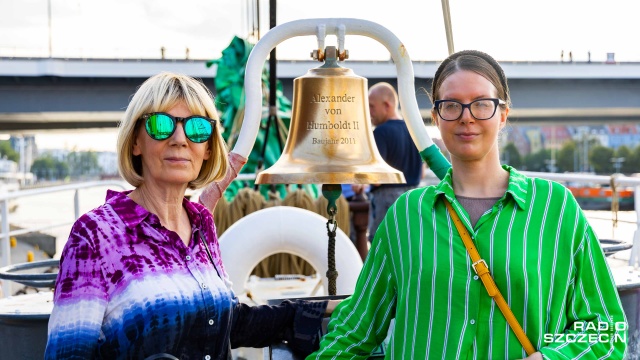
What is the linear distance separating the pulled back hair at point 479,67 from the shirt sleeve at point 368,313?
0.46 m

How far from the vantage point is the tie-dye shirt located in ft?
6.93

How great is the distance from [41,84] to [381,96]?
94.1 feet

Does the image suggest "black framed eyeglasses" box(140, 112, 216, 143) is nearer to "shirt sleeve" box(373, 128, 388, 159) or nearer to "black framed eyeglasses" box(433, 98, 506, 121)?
"black framed eyeglasses" box(433, 98, 506, 121)

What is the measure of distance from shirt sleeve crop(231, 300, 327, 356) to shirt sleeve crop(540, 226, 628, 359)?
2.80 feet

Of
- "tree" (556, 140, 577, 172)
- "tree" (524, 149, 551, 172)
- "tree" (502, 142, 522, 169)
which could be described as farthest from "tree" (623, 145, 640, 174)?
"tree" (502, 142, 522, 169)

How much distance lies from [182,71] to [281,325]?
1194 inches

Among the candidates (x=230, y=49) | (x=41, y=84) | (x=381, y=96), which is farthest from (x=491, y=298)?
(x=41, y=84)

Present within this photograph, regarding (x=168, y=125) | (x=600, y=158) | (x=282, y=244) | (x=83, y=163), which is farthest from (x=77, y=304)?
(x=83, y=163)

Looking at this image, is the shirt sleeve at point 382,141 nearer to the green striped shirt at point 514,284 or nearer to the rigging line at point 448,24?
the rigging line at point 448,24

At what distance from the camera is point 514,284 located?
201cm

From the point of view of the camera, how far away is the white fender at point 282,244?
4645 mm

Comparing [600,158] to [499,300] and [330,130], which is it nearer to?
[330,130]

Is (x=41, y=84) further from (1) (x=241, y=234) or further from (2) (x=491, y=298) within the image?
(2) (x=491, y=298)

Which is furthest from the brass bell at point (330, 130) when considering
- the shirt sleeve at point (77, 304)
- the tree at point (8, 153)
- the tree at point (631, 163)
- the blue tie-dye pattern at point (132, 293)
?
the tree at point (8, 153)
